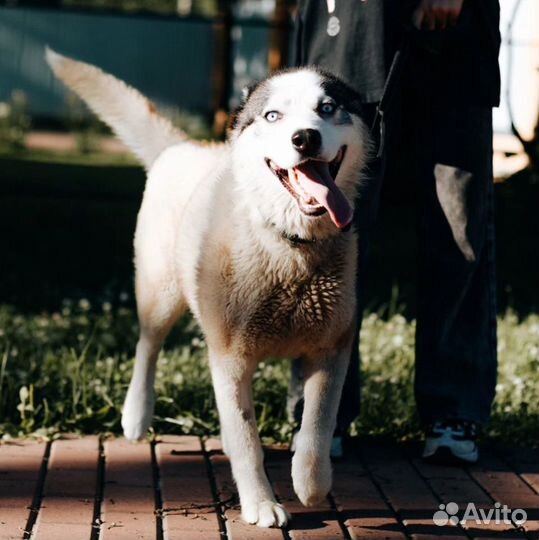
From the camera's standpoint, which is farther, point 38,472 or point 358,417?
point 358,417

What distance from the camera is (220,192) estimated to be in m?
3.75

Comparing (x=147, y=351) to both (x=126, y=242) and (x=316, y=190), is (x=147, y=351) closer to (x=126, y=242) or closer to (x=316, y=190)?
(x=316, y=190)

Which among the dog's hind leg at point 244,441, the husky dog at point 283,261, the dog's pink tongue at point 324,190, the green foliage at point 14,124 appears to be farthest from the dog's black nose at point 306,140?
the green foliage at point 14,124

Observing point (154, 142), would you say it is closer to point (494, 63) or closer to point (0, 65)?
point (494, 63)

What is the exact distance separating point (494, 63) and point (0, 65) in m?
12.9

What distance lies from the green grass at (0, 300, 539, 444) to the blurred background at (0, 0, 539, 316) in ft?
2.54

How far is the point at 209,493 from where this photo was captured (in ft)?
12.2

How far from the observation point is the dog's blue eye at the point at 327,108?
11.3 feet

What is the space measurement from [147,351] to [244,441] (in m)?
0.92

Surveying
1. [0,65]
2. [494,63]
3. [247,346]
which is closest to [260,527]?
[247,346]

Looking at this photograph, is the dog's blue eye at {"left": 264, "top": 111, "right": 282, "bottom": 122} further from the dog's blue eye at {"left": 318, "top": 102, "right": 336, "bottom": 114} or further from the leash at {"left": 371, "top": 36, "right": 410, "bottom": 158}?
the leash at {"left": 371, "top": 36, "right": 410, "bottom": 158}

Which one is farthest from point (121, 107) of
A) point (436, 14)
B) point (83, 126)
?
point (83, 126)

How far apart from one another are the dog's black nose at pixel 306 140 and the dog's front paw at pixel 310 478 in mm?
895

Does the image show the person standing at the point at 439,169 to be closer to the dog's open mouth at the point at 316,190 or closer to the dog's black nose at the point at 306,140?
the dog's open mouth at the point at 316,190
